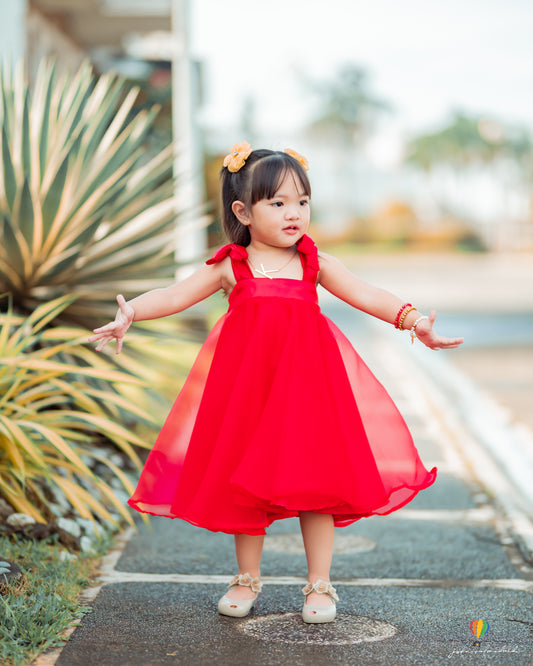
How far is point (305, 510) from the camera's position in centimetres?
304

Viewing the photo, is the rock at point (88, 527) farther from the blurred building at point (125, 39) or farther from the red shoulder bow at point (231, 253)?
the blurred building at point (125, 39)

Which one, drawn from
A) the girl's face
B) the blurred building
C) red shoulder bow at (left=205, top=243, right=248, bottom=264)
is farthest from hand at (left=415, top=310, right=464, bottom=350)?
the blurred building

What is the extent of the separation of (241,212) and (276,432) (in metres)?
0.83

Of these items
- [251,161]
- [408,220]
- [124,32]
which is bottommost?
[408,220]

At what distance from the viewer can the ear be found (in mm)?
3328

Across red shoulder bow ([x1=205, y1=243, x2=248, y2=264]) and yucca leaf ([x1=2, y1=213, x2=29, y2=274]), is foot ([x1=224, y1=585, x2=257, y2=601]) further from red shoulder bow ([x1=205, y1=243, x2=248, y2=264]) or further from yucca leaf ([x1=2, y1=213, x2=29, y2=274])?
yucca leaf ([x1=2, y1=213, x2=29, y2=274])

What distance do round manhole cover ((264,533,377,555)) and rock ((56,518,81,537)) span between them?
0.82 meters

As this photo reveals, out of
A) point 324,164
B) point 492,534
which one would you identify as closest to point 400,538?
point 492,534

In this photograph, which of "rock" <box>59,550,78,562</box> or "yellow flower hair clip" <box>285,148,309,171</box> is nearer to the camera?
"yellow flower hair clip" <box>285,148,309,171</box>

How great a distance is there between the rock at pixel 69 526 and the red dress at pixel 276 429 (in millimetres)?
764

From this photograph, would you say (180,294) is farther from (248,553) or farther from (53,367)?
(53,367)

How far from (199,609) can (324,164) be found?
68789 mm

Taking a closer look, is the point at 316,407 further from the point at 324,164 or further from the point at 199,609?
the point at 324,164

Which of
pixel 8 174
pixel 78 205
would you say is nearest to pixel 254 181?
pixel 78 205
